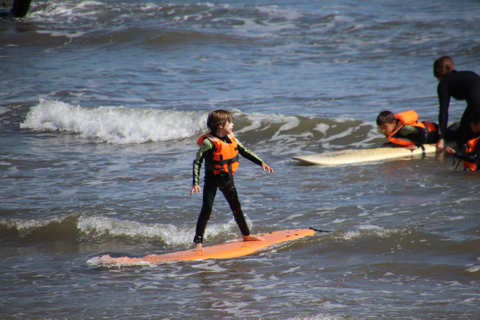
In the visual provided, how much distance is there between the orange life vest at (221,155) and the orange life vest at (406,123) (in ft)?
13.6

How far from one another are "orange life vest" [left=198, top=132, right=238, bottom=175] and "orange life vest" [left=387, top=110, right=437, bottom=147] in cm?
414

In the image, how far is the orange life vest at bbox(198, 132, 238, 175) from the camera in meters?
4.25

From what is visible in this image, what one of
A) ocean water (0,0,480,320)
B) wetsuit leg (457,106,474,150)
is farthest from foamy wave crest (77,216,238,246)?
wetsuit leg (457,106,474,150)

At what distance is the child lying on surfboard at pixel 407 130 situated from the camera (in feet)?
24.9

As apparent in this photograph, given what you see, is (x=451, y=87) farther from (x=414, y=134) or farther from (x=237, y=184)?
(x=237, y=184)

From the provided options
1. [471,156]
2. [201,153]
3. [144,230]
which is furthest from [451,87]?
[144,230]

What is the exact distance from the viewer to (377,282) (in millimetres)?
3756

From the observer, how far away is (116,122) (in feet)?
34.3

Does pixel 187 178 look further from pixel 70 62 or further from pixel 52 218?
pixel 70 62

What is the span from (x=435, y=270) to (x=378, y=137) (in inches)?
212

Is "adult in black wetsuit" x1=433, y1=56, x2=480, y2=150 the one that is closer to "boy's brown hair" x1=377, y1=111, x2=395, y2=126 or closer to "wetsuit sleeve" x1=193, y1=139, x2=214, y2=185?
"boy's brown hair" x1=377, y1=111, x2=395, y2=126

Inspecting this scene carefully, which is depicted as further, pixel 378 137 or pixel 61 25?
pixel 61 25

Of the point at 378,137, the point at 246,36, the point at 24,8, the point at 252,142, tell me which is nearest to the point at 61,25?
the point at 24,8

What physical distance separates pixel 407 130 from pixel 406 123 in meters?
0.12
